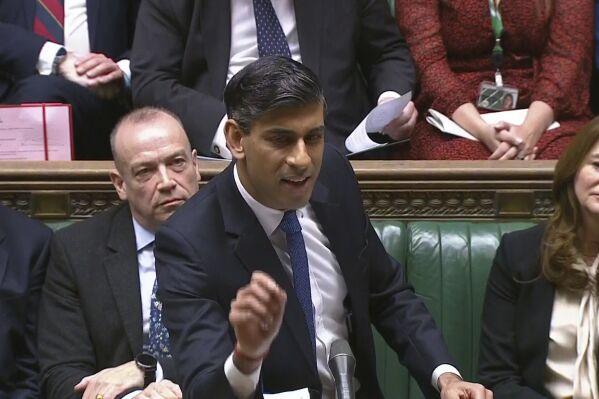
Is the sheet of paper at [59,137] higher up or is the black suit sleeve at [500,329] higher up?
the sheet of paper at [59,137]

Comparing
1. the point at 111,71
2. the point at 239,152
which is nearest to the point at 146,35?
the point at 111,71

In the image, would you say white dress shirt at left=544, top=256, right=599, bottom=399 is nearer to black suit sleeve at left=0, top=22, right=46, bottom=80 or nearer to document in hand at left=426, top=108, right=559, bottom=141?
document in hand at left=426, top=108, right=559, bottom=141

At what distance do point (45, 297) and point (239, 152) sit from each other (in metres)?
0.66

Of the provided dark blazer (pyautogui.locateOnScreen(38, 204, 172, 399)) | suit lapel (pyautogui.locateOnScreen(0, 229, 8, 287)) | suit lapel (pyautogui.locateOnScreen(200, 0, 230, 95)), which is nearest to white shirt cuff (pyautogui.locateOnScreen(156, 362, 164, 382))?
dark blazer (pyautogui.locateOnScreen(38, 204, 172, 399))

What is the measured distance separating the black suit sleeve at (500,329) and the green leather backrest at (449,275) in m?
0.23

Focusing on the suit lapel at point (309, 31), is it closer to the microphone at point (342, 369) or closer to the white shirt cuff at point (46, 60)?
the white shirt cuff at point (46, 60)

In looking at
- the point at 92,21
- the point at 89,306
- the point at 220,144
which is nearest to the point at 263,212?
the point at 89,306

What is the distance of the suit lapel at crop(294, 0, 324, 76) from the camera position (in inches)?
109

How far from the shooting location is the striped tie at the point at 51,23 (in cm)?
301

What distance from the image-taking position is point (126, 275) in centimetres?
225

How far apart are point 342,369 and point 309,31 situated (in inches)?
55.6

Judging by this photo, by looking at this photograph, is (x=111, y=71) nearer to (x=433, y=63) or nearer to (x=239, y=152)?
(x=433, y=63)

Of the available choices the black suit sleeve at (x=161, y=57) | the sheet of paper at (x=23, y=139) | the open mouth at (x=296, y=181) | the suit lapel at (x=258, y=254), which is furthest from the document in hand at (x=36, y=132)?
the open mouth at (x=296, y=181)

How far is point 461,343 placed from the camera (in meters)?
2.52
